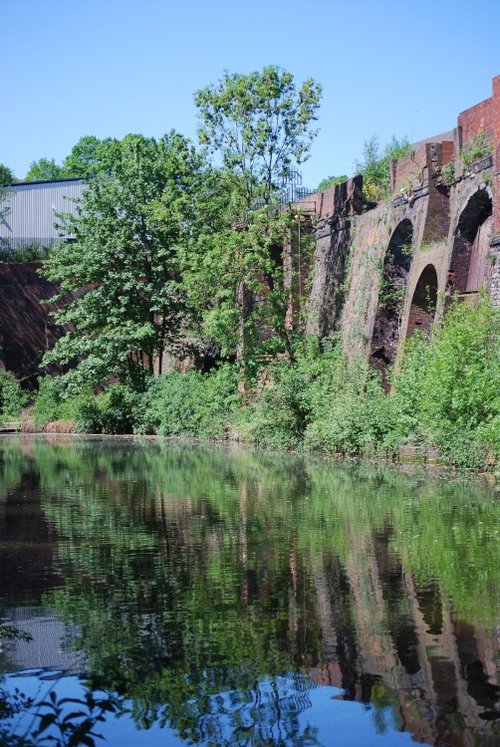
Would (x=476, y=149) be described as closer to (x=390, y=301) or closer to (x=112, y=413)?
(x=390, y=301)

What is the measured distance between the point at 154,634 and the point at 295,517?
21.6 feet

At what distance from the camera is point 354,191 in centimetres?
3462

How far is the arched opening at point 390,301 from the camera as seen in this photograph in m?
31.1

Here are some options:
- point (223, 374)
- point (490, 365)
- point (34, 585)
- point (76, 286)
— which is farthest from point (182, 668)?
point (76, 286)

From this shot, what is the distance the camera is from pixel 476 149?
26.0 meters

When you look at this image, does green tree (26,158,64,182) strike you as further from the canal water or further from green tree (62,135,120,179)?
the canal water

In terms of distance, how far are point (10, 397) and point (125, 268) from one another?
359 inches

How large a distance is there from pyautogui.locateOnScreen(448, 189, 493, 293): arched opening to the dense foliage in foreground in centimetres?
162

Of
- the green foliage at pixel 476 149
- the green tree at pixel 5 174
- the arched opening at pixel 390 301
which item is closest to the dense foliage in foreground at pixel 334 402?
the arched opening at pixel 390 301

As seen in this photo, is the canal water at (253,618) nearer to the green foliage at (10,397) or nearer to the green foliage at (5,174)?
the green foliage at (10,397)

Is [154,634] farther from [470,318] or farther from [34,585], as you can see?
[470,318]

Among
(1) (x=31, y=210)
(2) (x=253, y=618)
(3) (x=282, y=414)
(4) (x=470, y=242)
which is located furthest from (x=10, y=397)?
(2) (x=253, y=618)

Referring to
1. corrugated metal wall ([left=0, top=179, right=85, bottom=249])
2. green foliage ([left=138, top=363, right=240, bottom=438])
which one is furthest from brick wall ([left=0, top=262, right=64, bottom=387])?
corrugated metal wall ([left=0, top=179, right=85, bottom=249])

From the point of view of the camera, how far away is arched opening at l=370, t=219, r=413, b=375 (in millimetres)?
31078
